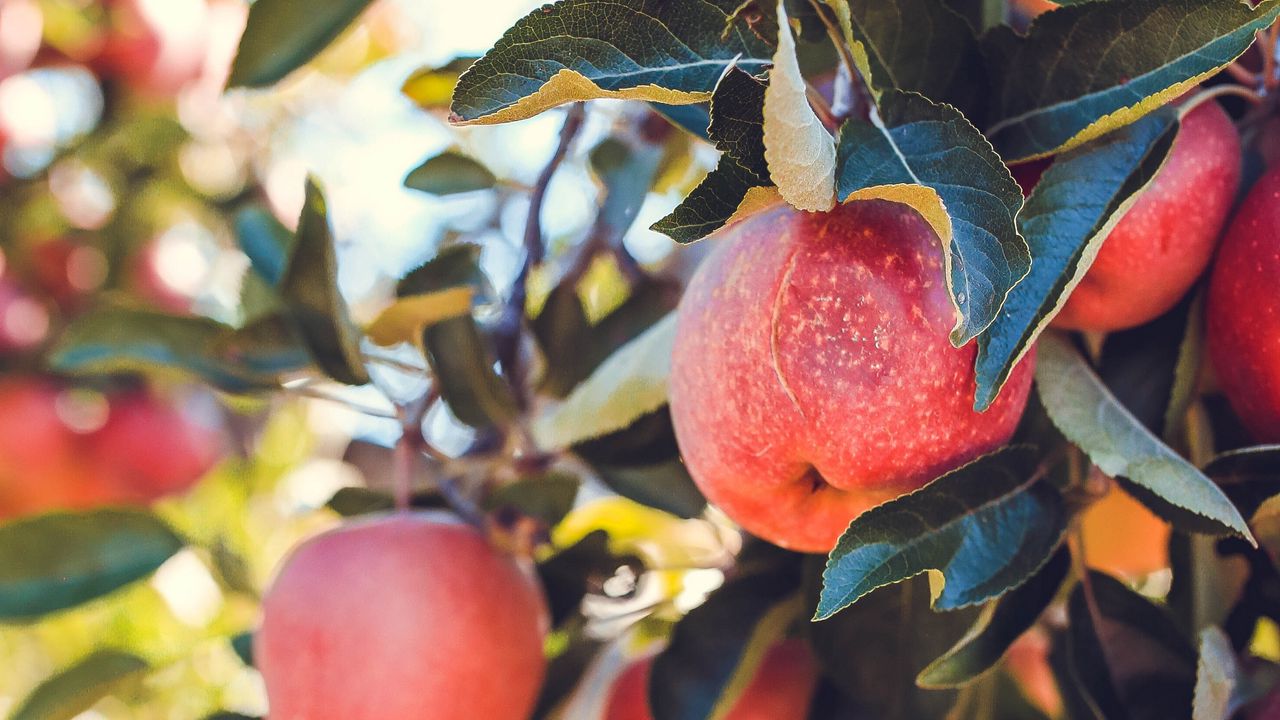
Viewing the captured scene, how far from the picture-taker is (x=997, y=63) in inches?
23.3

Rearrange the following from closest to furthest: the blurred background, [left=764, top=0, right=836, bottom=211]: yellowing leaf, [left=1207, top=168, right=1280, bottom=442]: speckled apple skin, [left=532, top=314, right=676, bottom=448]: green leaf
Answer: [left=764, top=0, right=836, bottom=211]: yellowing leaf
[left=1207, top=168, right=1280, bottom=442]: speckled apple skin
[left=532, top=314, right=676, bottom=448]: green leaf
the blurred background

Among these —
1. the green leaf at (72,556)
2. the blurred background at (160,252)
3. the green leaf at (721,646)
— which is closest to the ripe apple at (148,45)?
the blurred background at (160,252)

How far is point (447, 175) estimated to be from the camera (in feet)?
3.06

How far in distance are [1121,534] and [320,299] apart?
664 mm

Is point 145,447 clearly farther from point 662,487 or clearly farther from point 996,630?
point 996,630

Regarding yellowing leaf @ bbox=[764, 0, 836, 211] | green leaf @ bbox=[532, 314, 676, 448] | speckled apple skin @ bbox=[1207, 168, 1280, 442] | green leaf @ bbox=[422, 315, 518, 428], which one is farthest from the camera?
green leaf @ bbox=[422, 315, 518, 428]

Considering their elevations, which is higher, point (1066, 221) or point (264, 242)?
point (1066, 221)

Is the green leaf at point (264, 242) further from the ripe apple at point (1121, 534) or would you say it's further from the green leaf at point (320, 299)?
the ripe apple at point (1121, 534)

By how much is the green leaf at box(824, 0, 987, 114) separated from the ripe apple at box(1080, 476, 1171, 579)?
1.26 ft

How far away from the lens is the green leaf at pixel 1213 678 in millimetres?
574

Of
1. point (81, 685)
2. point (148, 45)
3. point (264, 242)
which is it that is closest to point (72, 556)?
point (81, 685)

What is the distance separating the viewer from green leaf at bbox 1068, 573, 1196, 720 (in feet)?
2.10

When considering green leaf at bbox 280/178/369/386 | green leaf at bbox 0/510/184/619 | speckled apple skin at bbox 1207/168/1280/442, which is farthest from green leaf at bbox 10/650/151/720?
speckled apple skin at bbox 1207/168/1280/442

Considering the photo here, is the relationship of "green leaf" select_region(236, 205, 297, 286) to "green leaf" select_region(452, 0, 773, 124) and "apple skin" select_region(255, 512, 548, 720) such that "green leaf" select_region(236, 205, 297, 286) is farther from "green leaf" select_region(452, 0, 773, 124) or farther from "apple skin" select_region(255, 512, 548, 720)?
"green leaf" select_region(452, 0, 773, 124)
